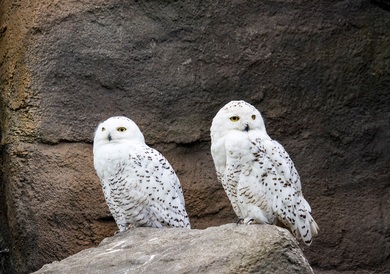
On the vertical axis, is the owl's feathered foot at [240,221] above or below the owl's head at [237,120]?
below

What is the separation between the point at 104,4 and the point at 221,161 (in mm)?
1703

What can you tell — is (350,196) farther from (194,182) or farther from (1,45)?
(1,45)

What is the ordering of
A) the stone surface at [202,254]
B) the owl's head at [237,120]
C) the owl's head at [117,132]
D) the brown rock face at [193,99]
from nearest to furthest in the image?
the stone surface at [202,254], the owl's head at [237,120], the owl's head at [117,132], the brown rock face at [193,99]

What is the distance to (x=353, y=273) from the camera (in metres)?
6.95

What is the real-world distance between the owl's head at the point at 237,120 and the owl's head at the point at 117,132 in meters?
0.56

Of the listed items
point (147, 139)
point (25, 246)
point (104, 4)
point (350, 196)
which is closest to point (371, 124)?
point (350, 196)

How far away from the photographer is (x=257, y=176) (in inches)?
224

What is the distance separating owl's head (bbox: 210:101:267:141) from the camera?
5.80m

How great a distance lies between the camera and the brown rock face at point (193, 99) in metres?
6.73

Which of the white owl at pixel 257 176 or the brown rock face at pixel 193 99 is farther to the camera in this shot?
the brown rock face at pixel 193 99

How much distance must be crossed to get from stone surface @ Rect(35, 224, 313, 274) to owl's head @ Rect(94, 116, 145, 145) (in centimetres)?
78

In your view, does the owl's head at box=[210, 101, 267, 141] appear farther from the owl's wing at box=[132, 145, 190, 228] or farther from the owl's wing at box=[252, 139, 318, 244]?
the owl's wing at box=[132, 145, 190, 228]

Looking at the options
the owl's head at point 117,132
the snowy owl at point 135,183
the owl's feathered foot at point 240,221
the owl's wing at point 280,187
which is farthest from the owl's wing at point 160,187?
the owl's wing at point 280,187

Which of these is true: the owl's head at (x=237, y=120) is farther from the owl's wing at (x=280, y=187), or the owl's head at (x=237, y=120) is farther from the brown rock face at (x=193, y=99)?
the brown rock face at (x=193, y=99)
